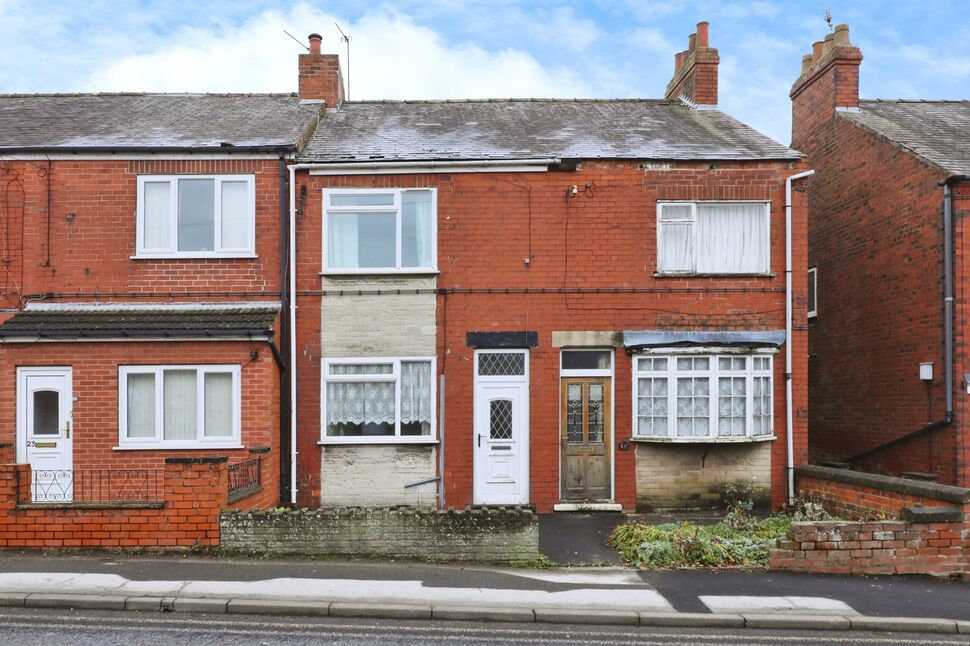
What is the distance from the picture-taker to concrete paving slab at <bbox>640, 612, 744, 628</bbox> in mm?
7082

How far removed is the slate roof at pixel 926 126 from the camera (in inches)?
531

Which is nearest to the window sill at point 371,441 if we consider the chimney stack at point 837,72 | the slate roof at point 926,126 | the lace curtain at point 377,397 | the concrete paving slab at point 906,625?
the lace curtain at point 377,397

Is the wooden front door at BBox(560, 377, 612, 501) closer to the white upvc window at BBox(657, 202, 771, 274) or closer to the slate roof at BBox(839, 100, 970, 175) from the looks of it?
the white upvc window at BBox(657, 202, 771, 274)

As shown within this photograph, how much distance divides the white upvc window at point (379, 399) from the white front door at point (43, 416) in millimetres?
3776

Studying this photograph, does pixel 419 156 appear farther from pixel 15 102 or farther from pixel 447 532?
pixel 15 102

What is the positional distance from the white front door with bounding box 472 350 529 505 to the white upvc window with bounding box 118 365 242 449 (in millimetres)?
3764

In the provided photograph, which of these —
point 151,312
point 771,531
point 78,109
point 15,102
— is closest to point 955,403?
point 771,531

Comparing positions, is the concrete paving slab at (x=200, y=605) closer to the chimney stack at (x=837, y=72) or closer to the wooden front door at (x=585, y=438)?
the wooden front door at (x=585, y=438)

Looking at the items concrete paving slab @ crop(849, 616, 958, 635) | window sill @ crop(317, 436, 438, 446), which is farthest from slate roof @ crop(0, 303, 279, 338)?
concrete paving slab @ crop(849, 616, 958, 635)

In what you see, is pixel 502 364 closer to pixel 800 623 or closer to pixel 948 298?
pixel 800 623

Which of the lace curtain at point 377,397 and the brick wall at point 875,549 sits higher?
the lace curtain at point 377,397

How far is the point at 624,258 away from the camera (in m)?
12.9

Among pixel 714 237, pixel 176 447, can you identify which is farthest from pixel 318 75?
pixel 714 237

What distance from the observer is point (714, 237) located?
42.6 feet
